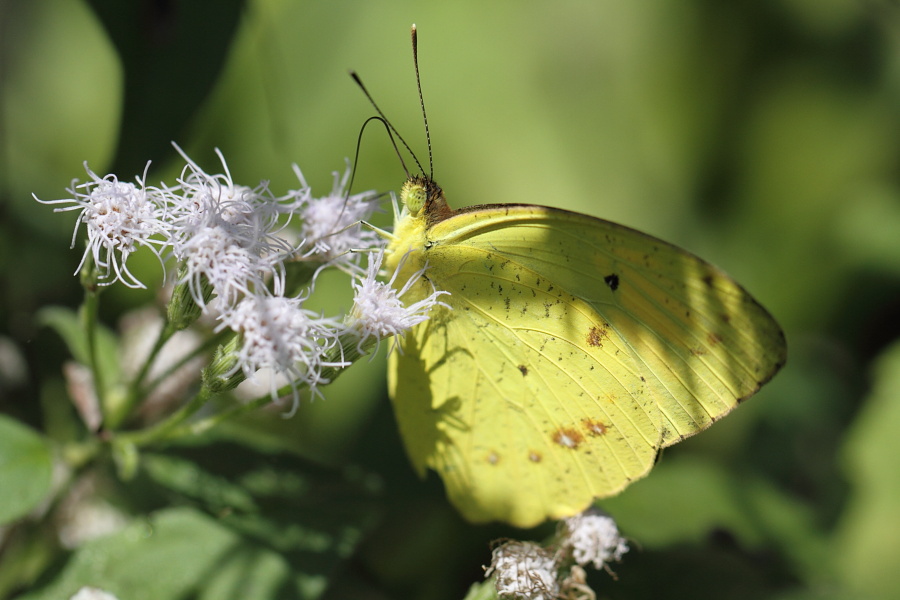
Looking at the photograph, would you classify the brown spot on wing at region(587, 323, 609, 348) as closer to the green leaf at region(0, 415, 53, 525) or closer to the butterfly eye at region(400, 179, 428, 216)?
the butterfly eye at region(400, 179, 428, 216)

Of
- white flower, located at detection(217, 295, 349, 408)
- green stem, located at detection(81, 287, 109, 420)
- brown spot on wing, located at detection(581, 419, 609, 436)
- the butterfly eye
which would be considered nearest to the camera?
white flower, located at detection(217, 295, 349, 408)

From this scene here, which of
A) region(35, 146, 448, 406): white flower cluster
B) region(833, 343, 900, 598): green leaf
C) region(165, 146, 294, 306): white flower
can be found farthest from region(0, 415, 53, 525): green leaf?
region(833, 343, 900, 598): green leaf

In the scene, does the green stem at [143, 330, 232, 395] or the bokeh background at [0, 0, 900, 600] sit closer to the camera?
the green stem at [143, 330, 232, 395]

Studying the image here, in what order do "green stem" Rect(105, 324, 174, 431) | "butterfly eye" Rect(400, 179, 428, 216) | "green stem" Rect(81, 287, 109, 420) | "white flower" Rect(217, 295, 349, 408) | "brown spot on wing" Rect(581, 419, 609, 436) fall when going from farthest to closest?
"brown spot on wing" Rect(581, 419, 609, 436) < "butterfly eye" Rect(400, 179, 428, 216) < "green stem" Rect(105, 324, 174, 431) < "green stem" Rect(81, 287, 109, 420) < "white flower" Rect(217, 295, 349, 408)

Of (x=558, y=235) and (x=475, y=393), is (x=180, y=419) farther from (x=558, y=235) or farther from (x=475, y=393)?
(x=558, y=235)

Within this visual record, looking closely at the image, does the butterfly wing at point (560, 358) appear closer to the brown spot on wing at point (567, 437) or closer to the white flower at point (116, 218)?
the brown spot on wing at point (567, 437)

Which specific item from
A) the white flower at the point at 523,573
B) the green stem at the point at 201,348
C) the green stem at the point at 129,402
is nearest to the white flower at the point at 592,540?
the white flower at the point at 523,573

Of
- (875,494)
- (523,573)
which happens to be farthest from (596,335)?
(875,494)

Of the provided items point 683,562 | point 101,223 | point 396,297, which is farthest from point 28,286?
point 683,562
